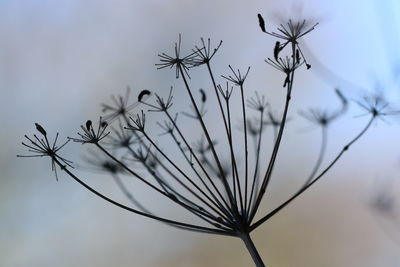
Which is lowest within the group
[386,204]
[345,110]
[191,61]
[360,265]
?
[360,265]

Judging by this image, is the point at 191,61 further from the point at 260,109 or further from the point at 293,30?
the point at 260,109

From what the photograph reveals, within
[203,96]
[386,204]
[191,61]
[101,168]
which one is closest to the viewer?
[191,61]

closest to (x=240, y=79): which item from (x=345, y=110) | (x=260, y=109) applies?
(x=260, y=109)

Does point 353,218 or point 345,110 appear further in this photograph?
point 353,218

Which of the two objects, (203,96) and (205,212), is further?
(203,96)

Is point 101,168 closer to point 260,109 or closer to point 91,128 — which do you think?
point 91,128

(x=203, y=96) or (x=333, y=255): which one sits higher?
(x=203, y=96)

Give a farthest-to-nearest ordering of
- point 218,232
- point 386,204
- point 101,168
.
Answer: point 386,204 < point 101,168 < point 218,232

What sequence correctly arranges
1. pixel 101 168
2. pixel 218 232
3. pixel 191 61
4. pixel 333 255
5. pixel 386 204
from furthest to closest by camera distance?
1. pixel 333 255
2. pixel 386 204
3. pixel 101 168
4. pixel 191 61
5. pixel 218 232

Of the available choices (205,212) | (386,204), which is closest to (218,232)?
(205,212)
